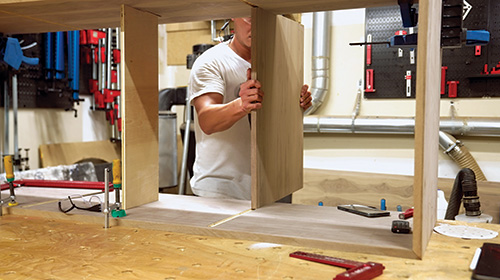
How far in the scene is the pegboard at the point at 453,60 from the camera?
128 inches

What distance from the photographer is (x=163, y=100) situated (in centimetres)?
407

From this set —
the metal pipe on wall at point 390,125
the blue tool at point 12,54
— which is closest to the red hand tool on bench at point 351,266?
the blue tool at point 12,54

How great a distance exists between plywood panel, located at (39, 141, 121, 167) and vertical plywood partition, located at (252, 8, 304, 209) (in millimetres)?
2643

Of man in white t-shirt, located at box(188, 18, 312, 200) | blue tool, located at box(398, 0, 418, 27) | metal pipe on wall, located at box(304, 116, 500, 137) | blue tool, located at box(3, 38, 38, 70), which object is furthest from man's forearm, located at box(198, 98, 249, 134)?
metal pipe on wall, located at box(304, 116, 500, 137)

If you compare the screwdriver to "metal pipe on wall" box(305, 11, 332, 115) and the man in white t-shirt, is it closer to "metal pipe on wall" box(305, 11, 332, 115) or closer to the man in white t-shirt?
the man in white t-shirt

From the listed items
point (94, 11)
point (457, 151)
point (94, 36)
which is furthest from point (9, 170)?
point (457, 151)

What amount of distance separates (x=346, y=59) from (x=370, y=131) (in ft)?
2.06

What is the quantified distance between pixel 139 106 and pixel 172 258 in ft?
1.99

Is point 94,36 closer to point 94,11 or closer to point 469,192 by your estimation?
point 94,11

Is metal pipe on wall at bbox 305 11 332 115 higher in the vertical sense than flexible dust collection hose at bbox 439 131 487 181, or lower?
higher

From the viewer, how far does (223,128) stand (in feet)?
5.30

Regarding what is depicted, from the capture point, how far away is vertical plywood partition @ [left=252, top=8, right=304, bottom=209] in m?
1.36

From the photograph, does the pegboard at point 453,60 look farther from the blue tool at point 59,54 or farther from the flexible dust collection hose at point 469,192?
the blue tool at point 59,54

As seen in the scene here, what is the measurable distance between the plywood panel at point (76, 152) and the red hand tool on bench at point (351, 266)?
3157mm
